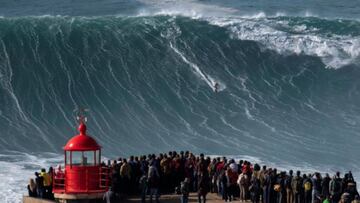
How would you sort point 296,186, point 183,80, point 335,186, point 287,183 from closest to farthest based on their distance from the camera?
point 335,186
point 296,186
point 287,183
point 183,80

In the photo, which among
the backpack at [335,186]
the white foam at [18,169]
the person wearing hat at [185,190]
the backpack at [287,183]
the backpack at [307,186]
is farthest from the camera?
the white foam at [18,169]

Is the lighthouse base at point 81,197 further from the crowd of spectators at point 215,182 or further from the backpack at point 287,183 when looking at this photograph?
the backpack at point 287,183

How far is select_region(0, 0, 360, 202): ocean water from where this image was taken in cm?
3922

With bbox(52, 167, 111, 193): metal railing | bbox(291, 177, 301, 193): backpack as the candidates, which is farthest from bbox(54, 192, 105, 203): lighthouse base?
bbox(291, 177, 301, 193): backpack

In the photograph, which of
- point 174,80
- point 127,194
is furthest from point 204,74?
point 127,194

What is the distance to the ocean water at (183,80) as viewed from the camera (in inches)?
1544

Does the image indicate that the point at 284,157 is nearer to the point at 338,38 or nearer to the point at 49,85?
the point at 49,85

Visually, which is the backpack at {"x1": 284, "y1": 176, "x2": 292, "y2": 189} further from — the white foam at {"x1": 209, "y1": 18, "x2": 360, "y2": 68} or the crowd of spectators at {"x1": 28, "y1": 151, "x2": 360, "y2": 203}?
the white foam at {"x1": 209, "y1": 18, "x2": 360, "y2": 68}

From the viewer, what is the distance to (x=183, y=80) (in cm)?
4741

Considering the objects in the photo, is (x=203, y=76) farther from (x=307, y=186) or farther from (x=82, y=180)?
(x=82, y=180)

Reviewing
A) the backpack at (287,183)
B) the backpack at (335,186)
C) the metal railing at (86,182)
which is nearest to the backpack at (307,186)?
the backpack at (287,183)

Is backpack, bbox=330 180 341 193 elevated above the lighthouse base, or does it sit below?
above

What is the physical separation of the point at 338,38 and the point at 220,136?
14.2m

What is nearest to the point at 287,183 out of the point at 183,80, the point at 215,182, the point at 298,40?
the point at 215,182
